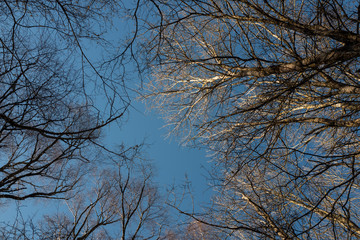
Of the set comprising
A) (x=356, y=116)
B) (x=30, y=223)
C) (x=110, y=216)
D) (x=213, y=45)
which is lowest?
(x=356, y=116)

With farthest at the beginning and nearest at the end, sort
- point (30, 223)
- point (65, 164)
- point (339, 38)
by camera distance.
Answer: point (65, 164) → point (30, 223) → point (339, 38)

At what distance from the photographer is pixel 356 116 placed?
11.8 feet

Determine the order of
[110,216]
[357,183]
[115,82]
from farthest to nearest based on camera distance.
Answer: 1. [110,216]
2. [357,183]
3. [115,82]

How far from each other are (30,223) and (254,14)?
5493 mm

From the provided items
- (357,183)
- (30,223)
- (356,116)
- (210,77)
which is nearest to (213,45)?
(210,77)

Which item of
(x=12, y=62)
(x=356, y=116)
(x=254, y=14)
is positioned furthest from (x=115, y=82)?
(x=356, y=116)

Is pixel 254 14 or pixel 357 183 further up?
pixel 254 14

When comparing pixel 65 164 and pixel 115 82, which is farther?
pixel 65 164

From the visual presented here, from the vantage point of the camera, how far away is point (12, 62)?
3.44m

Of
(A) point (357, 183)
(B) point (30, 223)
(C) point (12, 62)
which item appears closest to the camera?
(C) point (12, 62)

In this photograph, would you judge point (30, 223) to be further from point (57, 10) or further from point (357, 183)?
point (357, 183)

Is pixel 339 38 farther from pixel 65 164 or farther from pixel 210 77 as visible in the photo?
pixel 65 164

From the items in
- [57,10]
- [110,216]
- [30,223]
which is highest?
[57,10]

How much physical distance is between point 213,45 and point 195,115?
4.96 feet
